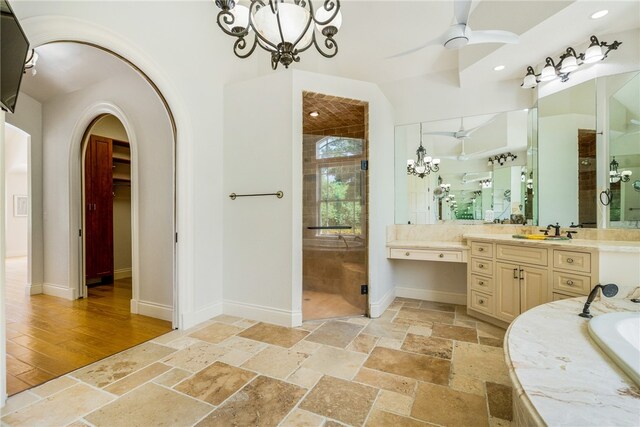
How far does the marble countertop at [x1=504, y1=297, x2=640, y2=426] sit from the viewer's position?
0.86 meters

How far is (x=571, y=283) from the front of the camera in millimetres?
2299

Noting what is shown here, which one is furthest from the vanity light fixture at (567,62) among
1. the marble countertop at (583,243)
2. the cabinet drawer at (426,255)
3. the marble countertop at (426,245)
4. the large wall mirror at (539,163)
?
the cabinet drawer at (426,255)

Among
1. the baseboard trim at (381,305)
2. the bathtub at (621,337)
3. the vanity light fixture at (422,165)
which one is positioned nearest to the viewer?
the bathtub at (621,337)

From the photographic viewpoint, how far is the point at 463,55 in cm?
309

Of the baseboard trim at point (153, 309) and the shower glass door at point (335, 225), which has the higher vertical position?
the shower glass door at point (335, 225)

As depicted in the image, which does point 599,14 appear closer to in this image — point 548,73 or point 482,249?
point 548,73

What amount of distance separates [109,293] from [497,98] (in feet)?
18.4

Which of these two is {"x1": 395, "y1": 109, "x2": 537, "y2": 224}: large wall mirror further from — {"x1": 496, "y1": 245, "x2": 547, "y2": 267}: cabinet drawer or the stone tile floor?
the stone tile floor

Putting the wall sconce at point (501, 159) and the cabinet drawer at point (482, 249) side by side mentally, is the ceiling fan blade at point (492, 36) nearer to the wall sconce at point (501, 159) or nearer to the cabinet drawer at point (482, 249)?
the wall sconce at point (501, 159)

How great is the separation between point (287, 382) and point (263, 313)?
44.5 inches

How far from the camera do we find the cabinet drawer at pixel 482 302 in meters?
2.89

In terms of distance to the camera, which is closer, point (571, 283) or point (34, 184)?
point (571, 283)

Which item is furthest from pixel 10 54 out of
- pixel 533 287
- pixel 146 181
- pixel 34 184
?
pixel 533 287

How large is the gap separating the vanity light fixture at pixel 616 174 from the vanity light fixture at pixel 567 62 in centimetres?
92
